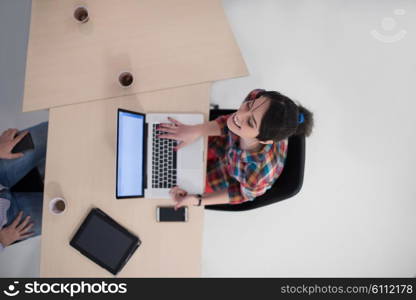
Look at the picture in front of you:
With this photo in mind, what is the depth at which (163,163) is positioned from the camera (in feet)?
4.57

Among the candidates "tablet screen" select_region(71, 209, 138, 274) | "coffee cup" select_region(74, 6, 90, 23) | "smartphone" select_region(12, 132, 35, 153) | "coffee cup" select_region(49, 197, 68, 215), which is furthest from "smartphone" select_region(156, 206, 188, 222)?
"coffee cup" select_region(74, 6, 90, 23)

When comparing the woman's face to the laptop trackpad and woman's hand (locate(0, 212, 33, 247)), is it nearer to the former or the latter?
the laptop trackpad

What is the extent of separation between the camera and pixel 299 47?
2111 mm

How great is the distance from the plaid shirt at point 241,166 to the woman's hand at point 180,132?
0.39ft

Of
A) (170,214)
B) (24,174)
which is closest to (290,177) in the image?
(170,214)

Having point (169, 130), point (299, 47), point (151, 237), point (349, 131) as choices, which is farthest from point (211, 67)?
point (349, 131)

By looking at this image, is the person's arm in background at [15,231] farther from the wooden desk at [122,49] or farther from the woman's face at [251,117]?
the woman's face at [251,117]

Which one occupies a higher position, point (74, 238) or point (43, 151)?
point (43, 151)

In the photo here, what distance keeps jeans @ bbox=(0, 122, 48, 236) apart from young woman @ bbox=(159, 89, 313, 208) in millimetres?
707

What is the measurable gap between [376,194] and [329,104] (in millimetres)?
674

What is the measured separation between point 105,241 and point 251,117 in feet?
2.75

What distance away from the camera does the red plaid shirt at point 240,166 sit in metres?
1.29

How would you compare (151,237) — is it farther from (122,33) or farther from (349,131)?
(349,131)

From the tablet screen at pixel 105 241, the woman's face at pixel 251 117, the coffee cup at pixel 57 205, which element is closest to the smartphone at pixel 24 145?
the coffee cup at pixel 57 205
